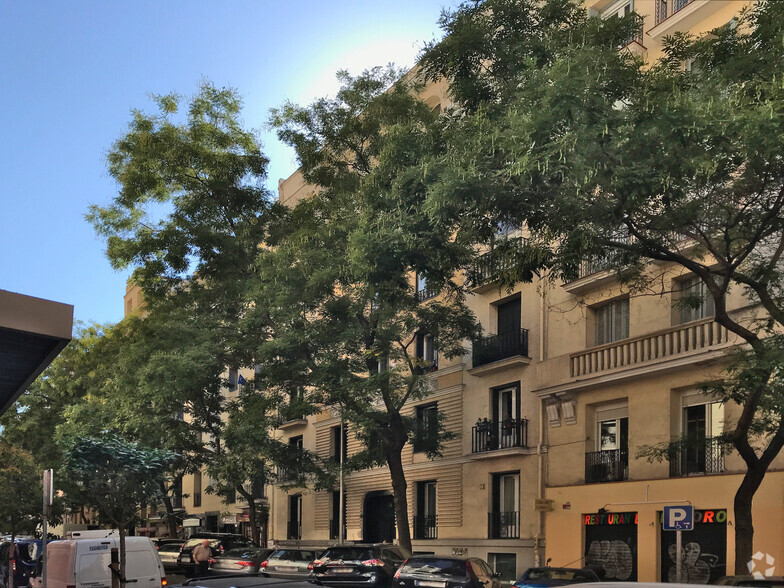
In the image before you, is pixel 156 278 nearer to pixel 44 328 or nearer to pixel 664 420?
pixel 664 420

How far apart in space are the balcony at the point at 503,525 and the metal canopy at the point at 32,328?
21.5 metres

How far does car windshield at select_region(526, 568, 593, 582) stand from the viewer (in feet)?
65.6

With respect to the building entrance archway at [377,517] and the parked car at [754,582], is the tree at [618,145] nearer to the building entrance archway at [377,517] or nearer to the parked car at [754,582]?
the parked car at [754,582]

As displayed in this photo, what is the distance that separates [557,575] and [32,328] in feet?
44.1

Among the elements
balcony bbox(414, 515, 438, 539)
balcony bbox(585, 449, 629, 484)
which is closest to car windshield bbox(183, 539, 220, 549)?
balcony bbox(414, 515, 438, 539)

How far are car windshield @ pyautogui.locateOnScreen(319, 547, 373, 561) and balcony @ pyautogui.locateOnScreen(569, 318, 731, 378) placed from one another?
8587 mm

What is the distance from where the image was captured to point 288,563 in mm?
27094

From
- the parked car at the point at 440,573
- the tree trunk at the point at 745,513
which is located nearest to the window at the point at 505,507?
the parked car at the point at 440,573

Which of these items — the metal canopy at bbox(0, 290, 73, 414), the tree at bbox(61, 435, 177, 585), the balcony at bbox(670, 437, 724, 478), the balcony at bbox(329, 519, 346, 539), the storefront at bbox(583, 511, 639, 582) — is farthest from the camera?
the balcony at bbox(329, 519, 346, 539)

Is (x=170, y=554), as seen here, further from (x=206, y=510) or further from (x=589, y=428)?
(x=206, y=510)

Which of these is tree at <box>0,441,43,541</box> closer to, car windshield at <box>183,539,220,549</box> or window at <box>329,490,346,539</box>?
car windshield at <box>183,539,220,549</box>

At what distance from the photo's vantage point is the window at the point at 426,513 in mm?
35250

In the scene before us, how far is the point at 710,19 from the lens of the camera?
2411cm

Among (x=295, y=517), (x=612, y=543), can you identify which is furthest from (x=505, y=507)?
(x=295, y=517)
